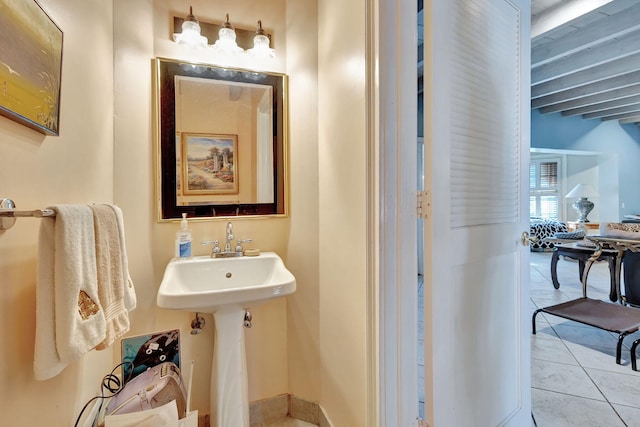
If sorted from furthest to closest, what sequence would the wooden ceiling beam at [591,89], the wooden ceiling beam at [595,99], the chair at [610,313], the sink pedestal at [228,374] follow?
the wooden ceiling beam at [595,99] → the wooden ceiling beam at [591,89] → the chair at [610,313] → the sink pedestal at [228,374]

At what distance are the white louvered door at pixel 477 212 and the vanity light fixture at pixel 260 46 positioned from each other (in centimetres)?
88

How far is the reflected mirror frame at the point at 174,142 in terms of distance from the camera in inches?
59.6

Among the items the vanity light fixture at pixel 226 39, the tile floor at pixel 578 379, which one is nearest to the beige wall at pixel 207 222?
the vanity light fixture at pixel 226 39

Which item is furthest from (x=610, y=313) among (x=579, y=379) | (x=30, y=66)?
(x=30, y=66)

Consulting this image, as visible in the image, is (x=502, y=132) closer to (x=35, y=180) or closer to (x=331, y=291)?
(x=331, y=291)

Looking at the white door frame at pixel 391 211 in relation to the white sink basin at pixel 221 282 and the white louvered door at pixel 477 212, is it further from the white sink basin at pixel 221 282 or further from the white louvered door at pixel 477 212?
the white sink basin at pixel 221 282

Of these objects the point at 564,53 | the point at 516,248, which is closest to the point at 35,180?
the point at 516,248

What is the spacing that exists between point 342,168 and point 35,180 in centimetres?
104

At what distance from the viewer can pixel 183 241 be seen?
4.91ft

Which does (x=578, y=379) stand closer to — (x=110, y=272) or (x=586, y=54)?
(x=110, y=272)

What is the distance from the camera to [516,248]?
1452mm

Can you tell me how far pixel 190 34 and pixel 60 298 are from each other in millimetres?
1341

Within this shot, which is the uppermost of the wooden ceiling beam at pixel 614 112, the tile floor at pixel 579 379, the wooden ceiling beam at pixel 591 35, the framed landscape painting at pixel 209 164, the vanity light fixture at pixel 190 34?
the wooden ceiling beam at pixel 614 112

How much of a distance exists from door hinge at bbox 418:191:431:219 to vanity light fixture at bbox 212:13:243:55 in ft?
4.10
